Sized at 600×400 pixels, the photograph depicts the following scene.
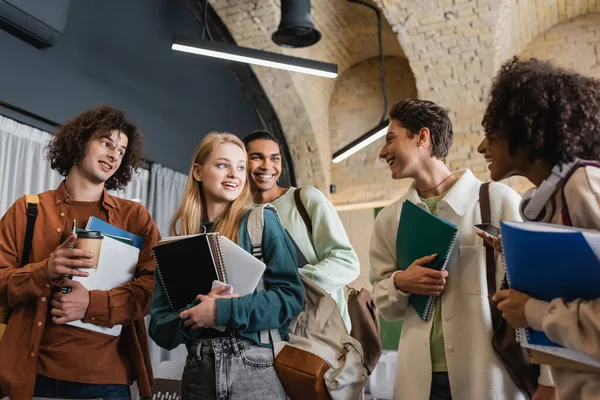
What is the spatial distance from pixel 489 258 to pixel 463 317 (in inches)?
8.4

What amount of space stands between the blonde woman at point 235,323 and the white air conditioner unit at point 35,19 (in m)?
2.94

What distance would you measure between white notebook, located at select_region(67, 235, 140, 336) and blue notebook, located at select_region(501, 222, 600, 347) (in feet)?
4.24

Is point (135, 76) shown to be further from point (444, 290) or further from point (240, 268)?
point (444, 290)

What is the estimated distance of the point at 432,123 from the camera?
211 centimetres

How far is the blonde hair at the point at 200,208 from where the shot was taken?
1.79m

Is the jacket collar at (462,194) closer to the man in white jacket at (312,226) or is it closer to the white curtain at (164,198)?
the man in white jacket at (312,226)

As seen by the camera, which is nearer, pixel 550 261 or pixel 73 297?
pixel 550 261

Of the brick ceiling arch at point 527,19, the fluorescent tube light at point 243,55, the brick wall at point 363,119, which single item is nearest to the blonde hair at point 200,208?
the fluorescent tube light at point 243,55

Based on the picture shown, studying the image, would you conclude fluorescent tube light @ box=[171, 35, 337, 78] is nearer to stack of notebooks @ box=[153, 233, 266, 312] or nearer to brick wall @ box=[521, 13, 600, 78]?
stack of notebooks @ box=[153, 233, 266, 312]

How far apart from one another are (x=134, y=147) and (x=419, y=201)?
120cm

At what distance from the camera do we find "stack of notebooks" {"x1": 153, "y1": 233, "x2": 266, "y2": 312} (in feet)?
5.19

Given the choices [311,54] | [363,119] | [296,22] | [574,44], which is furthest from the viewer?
[363,119]

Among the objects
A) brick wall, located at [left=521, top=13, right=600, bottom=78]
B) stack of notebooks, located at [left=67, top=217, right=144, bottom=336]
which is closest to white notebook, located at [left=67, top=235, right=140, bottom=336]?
stack of notebooks, located at [left=67, top=217, right=144, bottom=336]

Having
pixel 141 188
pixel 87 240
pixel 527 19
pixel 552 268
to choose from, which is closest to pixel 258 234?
pixel 87 240
